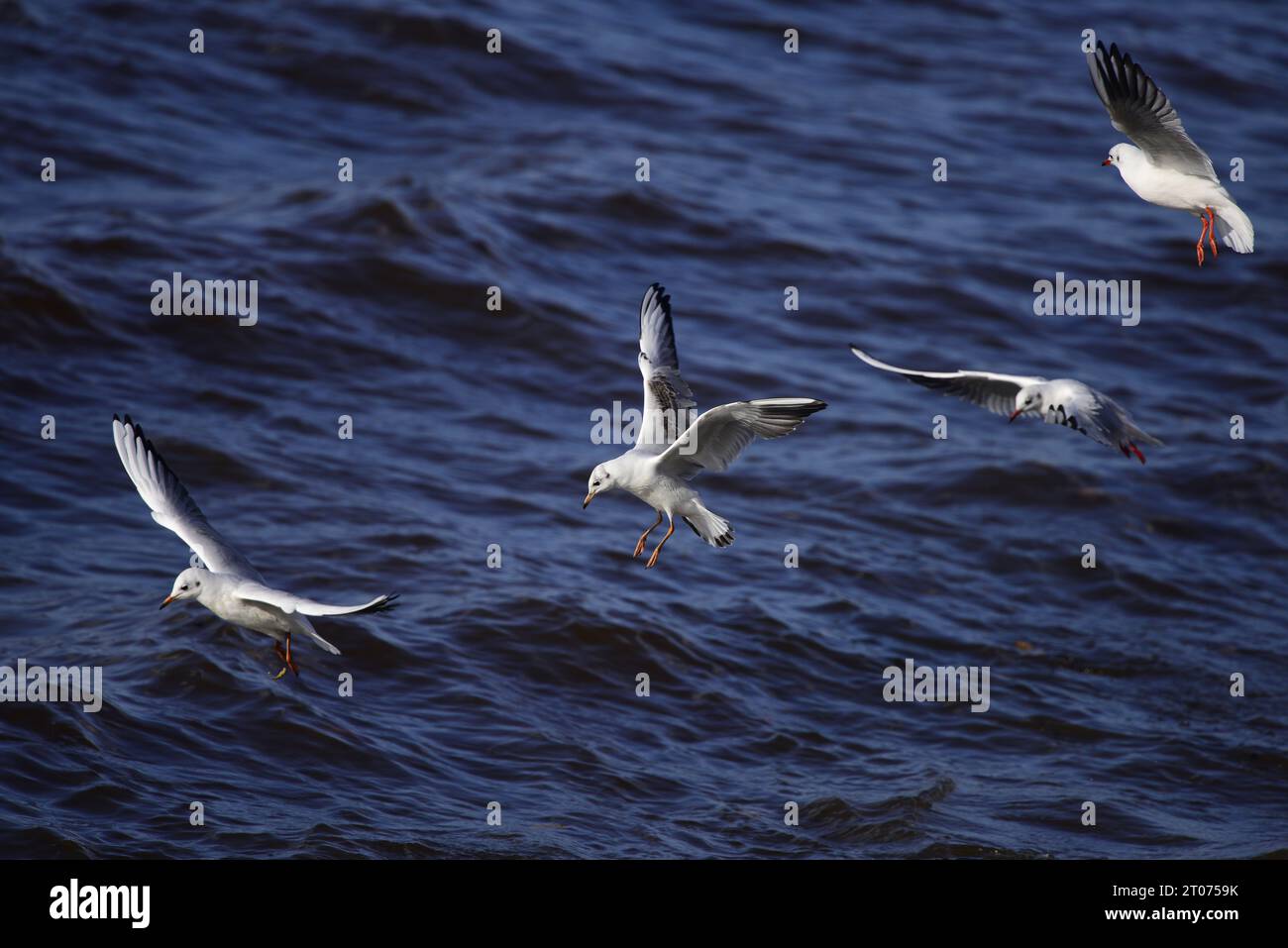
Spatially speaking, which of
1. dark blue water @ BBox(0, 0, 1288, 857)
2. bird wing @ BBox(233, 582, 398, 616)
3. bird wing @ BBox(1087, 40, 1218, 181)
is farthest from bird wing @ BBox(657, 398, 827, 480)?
dark blue water @ BBox(0, 0, 1288, 857)

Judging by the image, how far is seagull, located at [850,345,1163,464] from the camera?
305 inches

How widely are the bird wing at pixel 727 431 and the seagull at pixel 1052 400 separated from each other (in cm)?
58

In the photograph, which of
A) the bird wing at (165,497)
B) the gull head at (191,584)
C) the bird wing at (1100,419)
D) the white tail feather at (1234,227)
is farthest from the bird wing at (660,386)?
the white tail feather at (1234,227)

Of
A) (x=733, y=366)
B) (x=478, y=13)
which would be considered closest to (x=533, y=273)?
(x=733, y=366)

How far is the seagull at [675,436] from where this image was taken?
753cm

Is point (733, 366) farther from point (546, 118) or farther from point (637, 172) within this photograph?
point (546, 118)

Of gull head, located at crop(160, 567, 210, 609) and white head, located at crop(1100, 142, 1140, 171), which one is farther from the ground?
white head, located at crop(1100, 142, 1140, 171)

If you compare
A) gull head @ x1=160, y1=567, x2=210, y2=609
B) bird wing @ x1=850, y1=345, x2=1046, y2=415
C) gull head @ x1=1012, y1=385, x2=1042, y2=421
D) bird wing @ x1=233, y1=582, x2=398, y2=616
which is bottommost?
bird wing @ x1=233, y1=582, x2=398, y2=616

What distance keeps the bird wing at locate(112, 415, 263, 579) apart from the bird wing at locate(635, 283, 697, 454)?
2214 millimetres

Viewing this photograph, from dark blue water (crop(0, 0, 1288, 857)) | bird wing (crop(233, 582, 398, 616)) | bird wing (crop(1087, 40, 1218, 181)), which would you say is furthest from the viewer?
dark blue water (crop(0, 0, 1288, 857))

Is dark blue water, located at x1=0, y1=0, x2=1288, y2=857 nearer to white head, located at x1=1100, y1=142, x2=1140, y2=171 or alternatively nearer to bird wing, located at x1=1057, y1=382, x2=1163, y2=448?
bird wing, located at x1=1057, y1=382, x2=1163, y2=448

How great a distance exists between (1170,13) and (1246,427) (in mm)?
11062

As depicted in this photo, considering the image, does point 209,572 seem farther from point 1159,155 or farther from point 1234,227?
point 1234,227
